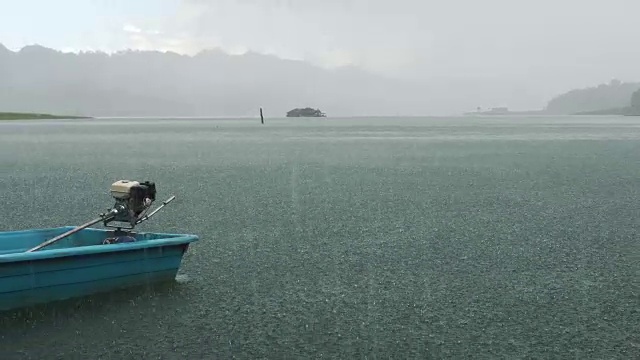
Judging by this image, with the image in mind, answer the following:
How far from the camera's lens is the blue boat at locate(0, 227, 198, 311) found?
Result: 411 inches

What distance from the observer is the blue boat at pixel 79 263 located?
1043 centimetres

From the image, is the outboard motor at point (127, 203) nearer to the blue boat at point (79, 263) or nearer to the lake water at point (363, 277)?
the blue boat at point (79, 263)

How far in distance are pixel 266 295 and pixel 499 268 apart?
5.57 metres

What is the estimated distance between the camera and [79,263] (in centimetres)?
1108

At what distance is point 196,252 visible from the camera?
1569cm

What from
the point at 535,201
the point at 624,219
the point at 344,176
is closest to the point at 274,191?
the point at 344,176

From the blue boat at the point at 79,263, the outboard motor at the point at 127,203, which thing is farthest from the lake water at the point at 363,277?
the outboard motor at the point at 127,203

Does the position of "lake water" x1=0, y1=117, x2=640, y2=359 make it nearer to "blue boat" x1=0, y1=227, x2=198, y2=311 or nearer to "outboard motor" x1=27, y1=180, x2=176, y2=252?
"blue boat" x1=0, y1=227, x2=198, y2=311

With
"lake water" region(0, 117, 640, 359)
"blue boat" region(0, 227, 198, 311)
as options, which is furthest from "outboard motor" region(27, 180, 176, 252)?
"lake water" region(0, 117, 640, 359)

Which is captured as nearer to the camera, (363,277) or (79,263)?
(79,263)

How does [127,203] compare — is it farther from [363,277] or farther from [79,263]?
[363,277]

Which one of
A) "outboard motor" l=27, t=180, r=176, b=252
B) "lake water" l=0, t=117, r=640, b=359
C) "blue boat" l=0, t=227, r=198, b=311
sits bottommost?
"lake water" l=0, t=117, r=640, b=359

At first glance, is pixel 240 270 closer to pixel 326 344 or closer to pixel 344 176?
pixel 326 344

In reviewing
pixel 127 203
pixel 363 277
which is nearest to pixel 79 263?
pixel 127 203
